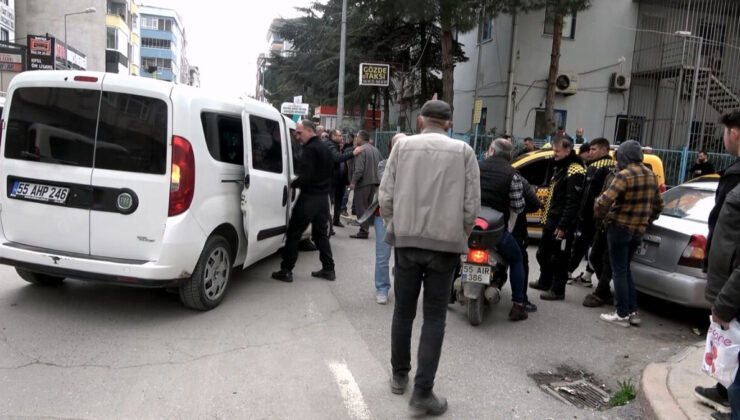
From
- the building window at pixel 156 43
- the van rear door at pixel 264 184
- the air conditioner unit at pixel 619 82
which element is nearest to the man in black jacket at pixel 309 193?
the van rear door at pixel 264 184

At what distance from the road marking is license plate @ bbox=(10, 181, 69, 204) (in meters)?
2.59

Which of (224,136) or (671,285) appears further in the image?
(671,285)

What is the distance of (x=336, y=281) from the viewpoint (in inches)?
259

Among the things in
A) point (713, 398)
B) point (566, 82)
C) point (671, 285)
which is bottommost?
point (713, 398)

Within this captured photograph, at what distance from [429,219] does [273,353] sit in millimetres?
1827

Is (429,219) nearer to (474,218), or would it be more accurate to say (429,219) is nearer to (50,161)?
(474,218)

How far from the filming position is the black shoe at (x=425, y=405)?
11.1ft

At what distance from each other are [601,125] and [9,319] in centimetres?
2049

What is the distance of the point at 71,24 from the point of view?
47.2 metres

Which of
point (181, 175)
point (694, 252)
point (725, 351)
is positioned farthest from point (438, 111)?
point (694, 252)

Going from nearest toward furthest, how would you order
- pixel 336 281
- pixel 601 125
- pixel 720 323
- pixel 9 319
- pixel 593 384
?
pixel 720 323, pixel 593 384, pixel 9 319, pixel 336 281, pixel 601 125

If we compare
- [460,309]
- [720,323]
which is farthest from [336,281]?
[720,323]

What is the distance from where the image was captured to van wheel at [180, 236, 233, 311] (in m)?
4.87

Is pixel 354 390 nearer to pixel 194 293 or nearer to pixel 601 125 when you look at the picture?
pixel 194 293
